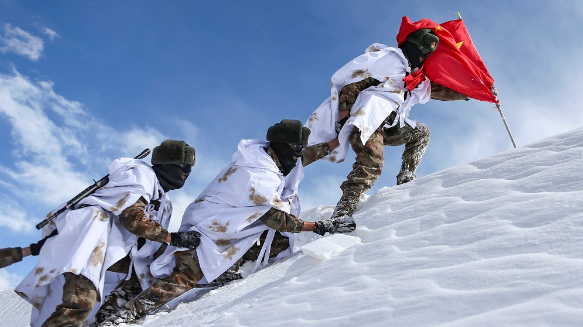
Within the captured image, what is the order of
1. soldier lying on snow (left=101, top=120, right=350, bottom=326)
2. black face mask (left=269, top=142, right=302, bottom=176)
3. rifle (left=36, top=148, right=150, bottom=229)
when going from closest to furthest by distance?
rifle (left=36, top=148, right=150, bottom=229)
soldier lying on snow (left=101, top=120, right=350, bottom=326)
black face mask (left=269, top=142, right=302, bottom=176)

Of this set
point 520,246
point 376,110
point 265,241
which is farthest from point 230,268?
point 520,246

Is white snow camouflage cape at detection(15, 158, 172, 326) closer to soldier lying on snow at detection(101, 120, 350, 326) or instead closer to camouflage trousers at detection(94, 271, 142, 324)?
camouflage trousers at detection(94, 271, 142, 324)

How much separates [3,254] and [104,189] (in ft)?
2.59

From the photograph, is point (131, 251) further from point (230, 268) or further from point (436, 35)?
point (436, 35)

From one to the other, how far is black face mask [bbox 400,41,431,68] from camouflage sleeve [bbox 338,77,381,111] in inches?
21.1

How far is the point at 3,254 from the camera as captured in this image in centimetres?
340

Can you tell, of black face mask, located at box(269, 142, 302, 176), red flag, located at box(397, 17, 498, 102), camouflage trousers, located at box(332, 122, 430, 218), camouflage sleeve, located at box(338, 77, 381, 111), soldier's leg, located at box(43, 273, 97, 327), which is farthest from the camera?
red flag, located at box(397, 17, 498, 102)

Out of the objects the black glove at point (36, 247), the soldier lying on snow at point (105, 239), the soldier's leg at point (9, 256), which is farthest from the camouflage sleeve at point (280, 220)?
the soldier's leg at point (9, 256)

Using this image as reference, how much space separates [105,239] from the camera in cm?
361

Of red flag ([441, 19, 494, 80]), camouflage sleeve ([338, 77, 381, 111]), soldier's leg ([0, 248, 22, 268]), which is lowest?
soldier's leg ([0, 248, 22, 268])

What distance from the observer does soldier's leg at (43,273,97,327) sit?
332cm

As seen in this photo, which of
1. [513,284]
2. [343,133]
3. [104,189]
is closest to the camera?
[513,284]

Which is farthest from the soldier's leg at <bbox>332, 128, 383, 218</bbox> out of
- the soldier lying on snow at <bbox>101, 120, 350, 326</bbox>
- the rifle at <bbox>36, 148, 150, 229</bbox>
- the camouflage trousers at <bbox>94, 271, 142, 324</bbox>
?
the rifle at <bbox>36, 148, 150, 229</bbox>

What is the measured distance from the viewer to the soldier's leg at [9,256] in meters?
3.39
